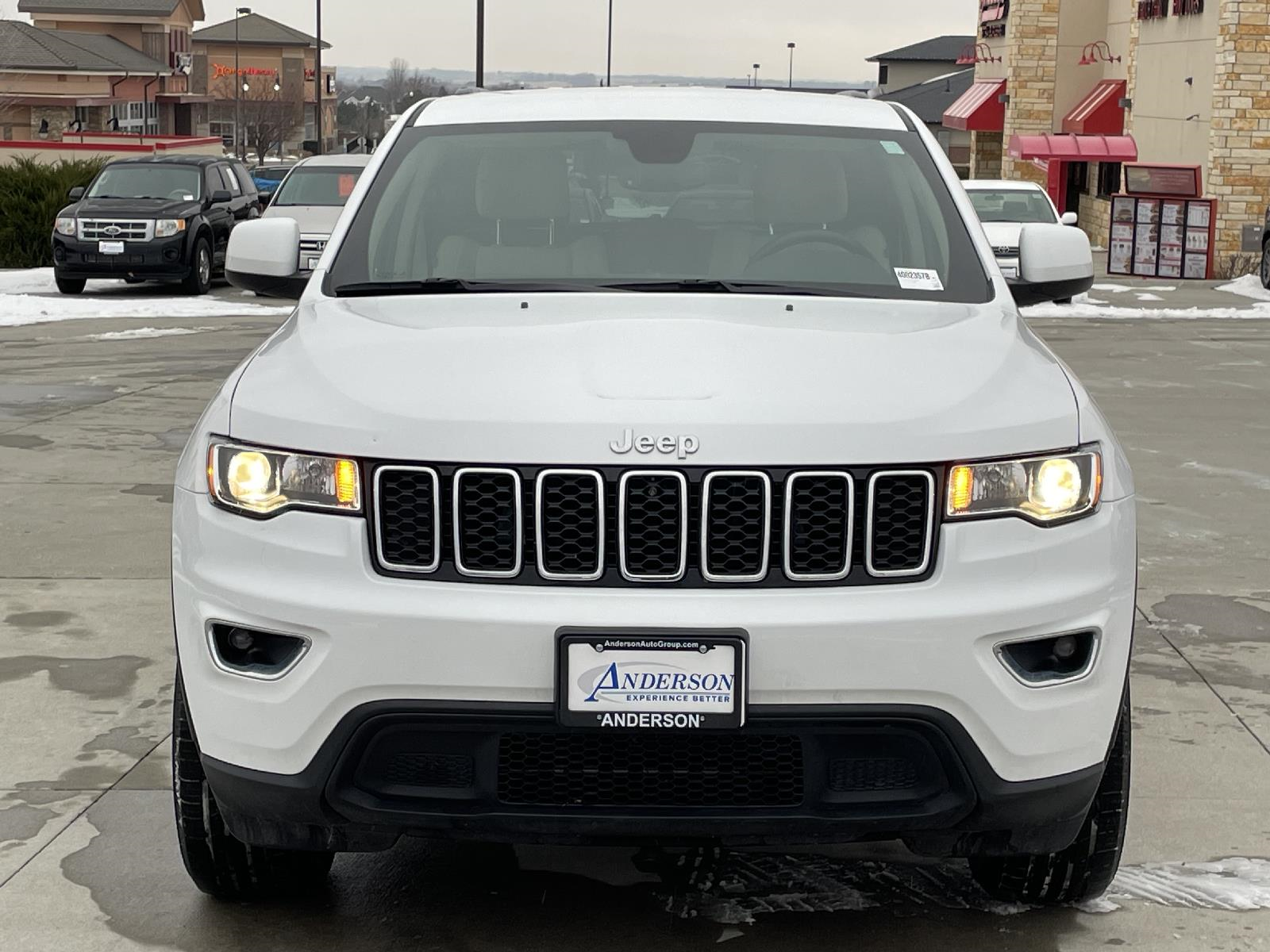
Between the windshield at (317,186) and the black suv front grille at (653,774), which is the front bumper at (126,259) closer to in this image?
the windshield at (317,186)

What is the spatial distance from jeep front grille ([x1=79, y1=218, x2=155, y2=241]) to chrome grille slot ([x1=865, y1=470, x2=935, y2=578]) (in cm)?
1975

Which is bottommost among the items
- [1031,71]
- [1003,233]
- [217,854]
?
[217,854]

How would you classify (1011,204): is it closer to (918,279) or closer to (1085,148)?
(1085,148)

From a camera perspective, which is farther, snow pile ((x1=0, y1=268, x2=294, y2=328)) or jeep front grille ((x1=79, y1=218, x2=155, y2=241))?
jeep front grille ((x1=79, y1=218, x2=155, y2=241))

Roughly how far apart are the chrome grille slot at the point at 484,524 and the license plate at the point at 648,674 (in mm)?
204

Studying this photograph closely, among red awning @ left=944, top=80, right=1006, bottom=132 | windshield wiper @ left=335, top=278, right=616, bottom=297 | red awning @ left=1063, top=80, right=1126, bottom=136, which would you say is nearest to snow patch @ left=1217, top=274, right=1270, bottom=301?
red awning @ left=1063, top=80, right=1126, bottom=136

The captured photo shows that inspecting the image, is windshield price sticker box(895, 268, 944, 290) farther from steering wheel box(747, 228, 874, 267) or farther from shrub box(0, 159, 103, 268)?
shrub box(0, 159, 103, 268)

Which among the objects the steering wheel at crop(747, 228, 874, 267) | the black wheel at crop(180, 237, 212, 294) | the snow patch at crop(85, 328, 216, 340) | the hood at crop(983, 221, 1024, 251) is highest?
the steering wheel at crop(747, 228, 874, 267)

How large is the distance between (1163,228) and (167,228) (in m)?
16.1

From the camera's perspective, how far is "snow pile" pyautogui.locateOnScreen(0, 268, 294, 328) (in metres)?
19.6

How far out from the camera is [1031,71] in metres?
44.8

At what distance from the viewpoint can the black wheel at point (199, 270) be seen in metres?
22.2

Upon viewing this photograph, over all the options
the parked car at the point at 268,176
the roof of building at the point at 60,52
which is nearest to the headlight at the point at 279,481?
the parked car at the point at 268,176

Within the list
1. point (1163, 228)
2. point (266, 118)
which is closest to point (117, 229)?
point (1163, 228)
